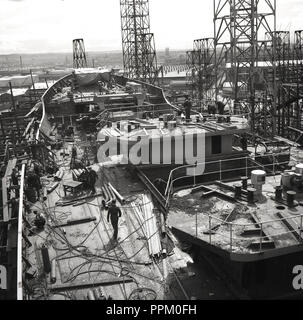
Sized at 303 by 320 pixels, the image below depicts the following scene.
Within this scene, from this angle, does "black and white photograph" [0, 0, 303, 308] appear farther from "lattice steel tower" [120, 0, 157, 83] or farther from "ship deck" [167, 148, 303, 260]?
"lattice steel tower" [120, 0, 157, 83]

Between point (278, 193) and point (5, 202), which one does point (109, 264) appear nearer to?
point (278, 193)

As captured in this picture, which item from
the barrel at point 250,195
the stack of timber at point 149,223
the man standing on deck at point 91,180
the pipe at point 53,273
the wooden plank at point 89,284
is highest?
the barrel at point 250,195

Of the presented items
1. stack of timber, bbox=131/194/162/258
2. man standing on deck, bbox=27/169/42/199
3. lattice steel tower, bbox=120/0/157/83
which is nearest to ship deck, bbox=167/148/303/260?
stack of timber, bbox=131/194/162/258

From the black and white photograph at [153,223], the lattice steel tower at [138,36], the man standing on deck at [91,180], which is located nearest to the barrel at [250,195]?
the black and white photograph at [153,223]

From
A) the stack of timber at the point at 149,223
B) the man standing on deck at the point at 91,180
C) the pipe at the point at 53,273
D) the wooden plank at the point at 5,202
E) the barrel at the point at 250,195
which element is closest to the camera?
the pipe at the point at 53,273

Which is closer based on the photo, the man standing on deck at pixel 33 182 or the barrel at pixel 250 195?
the barrel at pixel 250 195

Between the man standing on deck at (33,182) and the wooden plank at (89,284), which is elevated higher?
the man standing on deck at (33,182)

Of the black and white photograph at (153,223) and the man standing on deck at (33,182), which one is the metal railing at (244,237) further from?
the man standing on deck at (33,182)

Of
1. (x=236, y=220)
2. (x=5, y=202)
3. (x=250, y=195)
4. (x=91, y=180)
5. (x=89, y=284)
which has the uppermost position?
(x=250, y=195)

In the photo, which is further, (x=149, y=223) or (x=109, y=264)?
(x=149, y=223)

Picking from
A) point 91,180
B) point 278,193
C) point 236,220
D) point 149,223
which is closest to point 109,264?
point 149,223

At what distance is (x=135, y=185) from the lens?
1602 centimetres

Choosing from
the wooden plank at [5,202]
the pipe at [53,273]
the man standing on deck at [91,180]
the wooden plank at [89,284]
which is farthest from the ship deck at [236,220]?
the wooden plank at [5,202]

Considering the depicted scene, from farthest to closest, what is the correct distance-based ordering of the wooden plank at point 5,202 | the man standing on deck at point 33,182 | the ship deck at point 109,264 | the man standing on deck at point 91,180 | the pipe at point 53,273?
the man standing on deck at point 91,180
the man standing on deck at point 33,182
the wooden plank at point 5,202
the pipe at point 53,273
the ship deck at point 109,264
